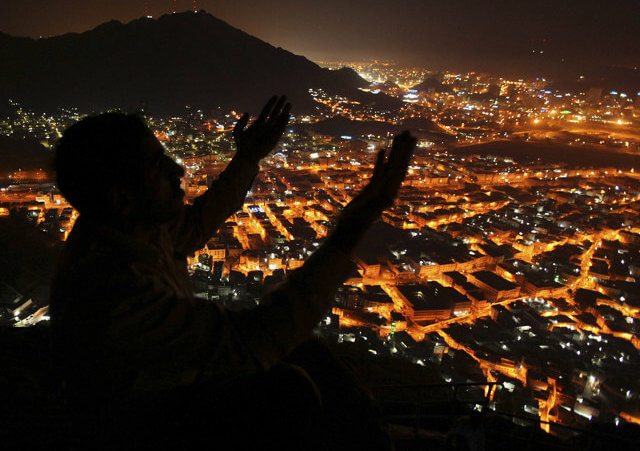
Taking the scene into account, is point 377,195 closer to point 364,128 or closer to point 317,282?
point 317,282

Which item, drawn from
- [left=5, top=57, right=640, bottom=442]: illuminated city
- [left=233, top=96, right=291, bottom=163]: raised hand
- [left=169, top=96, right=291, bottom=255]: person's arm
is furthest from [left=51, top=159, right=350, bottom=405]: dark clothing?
[left=5, top=57, right=640, bottom=442]: illuminated city

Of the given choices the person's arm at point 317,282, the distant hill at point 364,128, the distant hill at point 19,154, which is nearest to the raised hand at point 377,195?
the person's arm at point 317,282

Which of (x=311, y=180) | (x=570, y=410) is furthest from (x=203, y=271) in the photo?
(x=311, y=180)

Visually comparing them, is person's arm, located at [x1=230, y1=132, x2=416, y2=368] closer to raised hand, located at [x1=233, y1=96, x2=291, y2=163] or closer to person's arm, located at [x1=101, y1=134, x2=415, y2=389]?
person's arm, located at [x1=101, y1=134, x2=415, y2=389]

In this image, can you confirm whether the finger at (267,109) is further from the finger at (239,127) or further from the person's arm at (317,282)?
the person's arm at (317,282)

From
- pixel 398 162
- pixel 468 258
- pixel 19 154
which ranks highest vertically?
pixel 398 162

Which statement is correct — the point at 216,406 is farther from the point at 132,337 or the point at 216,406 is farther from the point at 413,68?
the point at 413,68

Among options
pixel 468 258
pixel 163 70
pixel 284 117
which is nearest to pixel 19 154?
pixel 468 258
